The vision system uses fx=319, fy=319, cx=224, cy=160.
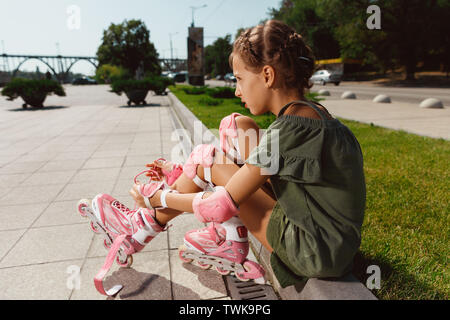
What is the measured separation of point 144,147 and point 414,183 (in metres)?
4.32

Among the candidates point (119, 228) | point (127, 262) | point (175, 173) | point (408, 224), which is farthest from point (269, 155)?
point (408, 224)

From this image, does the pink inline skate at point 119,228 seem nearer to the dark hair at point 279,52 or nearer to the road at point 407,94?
the dark hair at point 279,52

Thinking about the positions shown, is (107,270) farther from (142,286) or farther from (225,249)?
(225,249)

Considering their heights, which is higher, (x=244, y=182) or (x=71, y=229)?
(x=244, y=182)

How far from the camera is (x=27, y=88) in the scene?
13156 millimetres

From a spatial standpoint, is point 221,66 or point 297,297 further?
point 221,66

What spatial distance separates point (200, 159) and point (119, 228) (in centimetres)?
77

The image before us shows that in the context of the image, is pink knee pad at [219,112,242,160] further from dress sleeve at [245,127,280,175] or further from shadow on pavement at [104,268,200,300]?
shadow on pavement at [104,268,200,300]

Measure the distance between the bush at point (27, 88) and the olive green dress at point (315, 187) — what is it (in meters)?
14.6

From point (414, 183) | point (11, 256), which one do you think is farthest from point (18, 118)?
point (414, 183)

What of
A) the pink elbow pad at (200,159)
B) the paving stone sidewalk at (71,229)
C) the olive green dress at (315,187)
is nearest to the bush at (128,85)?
the paving stone sidewalk at (71,229)

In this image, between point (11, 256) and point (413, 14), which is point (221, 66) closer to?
point (413, 14)
